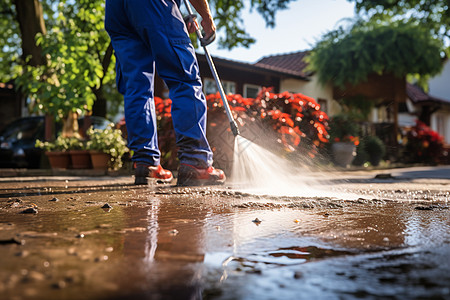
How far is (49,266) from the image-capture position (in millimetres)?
978

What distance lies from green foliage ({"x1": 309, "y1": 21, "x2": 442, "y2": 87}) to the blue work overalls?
45.8 feet

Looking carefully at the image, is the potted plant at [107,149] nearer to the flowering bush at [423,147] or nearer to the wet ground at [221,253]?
the wet ground at [221,253]

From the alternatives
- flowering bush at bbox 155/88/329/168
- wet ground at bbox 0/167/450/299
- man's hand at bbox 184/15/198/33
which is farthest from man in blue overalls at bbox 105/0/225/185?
flowering bush at bbox 155/88/329/168

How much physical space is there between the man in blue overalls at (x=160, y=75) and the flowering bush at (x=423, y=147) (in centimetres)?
1486

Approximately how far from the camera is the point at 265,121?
5.47m

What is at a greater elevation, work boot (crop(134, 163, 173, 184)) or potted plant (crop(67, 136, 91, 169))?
potted plant (crop(67, 136, 91, 169))

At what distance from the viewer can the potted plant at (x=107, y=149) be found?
6535 mm

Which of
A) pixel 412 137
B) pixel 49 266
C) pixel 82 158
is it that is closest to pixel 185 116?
pixel 49 266

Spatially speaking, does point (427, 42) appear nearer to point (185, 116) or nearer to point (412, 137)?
point (412, 137)

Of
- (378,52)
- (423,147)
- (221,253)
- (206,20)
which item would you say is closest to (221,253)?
(221,253)

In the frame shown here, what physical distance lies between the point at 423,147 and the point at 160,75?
1515 centimetres

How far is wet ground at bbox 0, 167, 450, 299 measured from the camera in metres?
0.85

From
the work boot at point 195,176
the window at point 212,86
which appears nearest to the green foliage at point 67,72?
the work boot at point 195,176

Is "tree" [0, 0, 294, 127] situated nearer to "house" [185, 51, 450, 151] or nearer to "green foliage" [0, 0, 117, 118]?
"green foliage" [0, 0, 117, 118]
